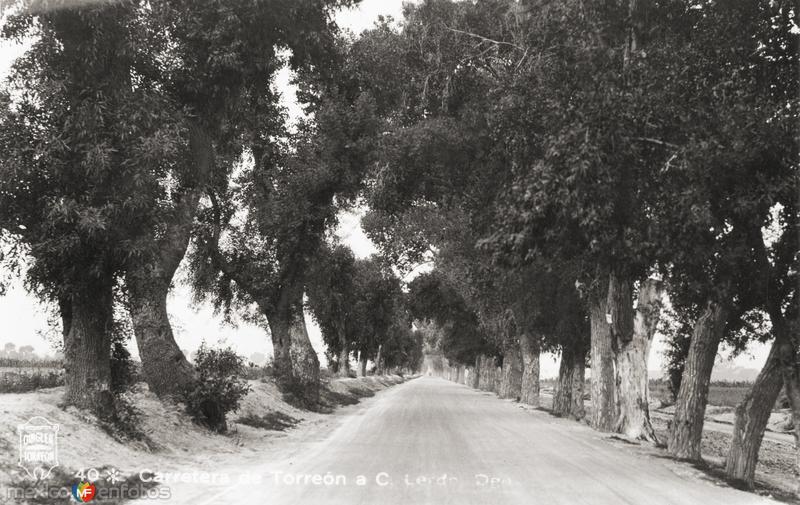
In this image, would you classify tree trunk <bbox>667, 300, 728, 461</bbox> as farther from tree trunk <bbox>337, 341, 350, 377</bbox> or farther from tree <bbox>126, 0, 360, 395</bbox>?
tree trunk <bbox>337, 341, 350, 377</bbox>

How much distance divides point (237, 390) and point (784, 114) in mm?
12643

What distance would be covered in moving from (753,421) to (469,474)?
21.4 feet

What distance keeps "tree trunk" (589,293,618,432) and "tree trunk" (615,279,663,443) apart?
9.18 ft

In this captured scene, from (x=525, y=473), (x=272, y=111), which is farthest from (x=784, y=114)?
(x=272, y=111)

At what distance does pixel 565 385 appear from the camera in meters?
33.2

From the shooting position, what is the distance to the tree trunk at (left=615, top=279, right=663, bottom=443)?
66.1 ft

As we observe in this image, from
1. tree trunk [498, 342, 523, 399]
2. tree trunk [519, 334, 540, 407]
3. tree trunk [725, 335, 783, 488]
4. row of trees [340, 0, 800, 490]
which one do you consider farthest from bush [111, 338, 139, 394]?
tree trunk [498, 342, 523, 399]

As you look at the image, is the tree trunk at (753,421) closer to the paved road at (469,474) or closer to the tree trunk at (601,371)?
the paved road at (469,474)

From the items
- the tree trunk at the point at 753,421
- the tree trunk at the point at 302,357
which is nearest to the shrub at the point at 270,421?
the tree trunk at the point at 302,357

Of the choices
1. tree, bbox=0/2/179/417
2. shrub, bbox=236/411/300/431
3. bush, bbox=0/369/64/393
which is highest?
tree, bbox=0/2/179/417

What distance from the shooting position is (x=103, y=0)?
12.8 meters

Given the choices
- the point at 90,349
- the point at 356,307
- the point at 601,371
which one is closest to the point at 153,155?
the point at 90,349

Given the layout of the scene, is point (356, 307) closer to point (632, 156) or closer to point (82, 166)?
point (82, 166)

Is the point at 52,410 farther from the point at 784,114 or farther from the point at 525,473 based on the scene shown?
the point at 784,114
